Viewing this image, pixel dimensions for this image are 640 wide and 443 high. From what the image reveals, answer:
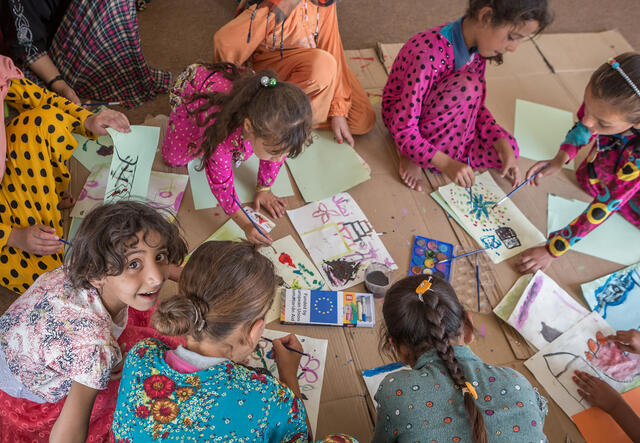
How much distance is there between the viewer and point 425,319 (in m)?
1.05

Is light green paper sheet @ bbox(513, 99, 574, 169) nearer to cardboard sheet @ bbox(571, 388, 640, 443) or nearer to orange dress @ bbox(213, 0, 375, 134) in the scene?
orange dress @ bbox(213, 0, 375, 134)

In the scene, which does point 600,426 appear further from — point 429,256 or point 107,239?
point 107,239

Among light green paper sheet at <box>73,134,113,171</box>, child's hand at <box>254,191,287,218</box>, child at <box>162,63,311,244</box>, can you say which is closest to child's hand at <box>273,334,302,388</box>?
child at <box>162,63,311,244</box>

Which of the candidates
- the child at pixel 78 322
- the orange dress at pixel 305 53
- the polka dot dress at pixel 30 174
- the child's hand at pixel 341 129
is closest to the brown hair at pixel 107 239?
the child at pixel 78 322

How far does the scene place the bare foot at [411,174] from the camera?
1783 mm

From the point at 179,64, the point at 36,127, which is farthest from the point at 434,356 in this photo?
the point at 179,64

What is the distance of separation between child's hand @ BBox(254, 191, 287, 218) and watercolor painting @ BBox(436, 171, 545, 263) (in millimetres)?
557

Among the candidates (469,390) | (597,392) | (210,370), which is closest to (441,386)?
(469,390)

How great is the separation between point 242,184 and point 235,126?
333 mm

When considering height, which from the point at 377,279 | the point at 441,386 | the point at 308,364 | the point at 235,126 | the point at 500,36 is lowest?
the point at 308,364

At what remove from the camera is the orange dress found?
1666 mm

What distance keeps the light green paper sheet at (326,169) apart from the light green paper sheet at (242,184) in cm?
5

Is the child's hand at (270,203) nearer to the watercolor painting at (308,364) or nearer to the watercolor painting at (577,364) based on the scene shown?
the watercolor painting at (308,364)

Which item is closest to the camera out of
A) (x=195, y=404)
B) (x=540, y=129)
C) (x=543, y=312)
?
(x=195, y=404)
